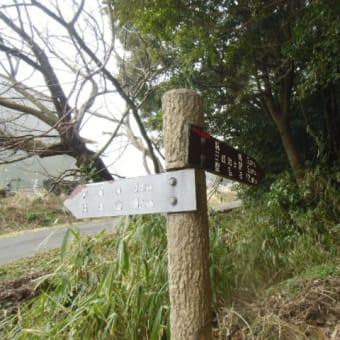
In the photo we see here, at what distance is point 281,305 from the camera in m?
1.77

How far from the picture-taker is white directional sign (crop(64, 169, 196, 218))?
122 centimetres

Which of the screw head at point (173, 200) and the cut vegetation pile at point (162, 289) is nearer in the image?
the screw head at point (173, 200)

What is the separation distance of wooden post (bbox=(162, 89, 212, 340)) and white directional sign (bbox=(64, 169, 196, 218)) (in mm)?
51

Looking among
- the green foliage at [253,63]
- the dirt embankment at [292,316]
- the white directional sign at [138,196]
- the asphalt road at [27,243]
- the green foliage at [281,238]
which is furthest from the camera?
the asphalt road at [27,243]

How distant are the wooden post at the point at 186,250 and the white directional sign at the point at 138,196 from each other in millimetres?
51

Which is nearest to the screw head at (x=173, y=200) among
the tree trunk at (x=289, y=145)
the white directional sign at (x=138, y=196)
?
the white directional sign at (x=138, y=196)

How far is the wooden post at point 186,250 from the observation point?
1265 millimetres

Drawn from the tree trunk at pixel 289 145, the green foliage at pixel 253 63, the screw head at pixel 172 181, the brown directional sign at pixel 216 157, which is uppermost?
the green foliage at pixel 253 63

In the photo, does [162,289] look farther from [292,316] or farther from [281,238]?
[281,238]

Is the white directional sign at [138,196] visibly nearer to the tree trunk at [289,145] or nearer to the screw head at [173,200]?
the screw head at [173,200]

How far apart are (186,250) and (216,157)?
41cm

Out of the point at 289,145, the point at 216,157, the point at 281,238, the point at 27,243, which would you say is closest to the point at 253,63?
the point at 289,145

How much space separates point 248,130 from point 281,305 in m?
4.36

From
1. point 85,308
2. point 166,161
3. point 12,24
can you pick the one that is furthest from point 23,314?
point 12,24
